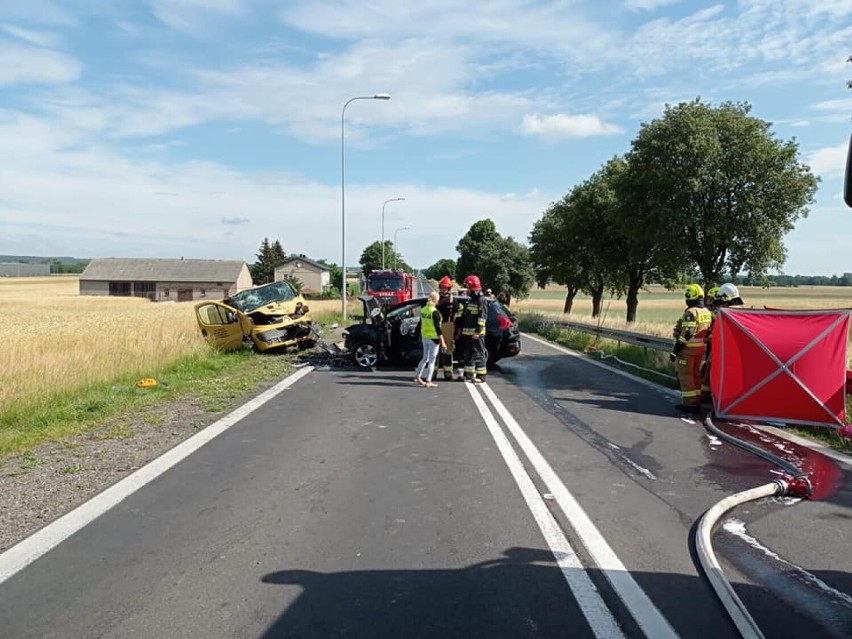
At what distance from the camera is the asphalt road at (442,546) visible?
11.4 feet

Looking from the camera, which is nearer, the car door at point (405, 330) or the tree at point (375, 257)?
the car door at point (405, 330)

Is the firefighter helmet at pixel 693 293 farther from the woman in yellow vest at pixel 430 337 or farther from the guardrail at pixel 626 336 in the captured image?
the woman in yellow vest at pixel 430 337

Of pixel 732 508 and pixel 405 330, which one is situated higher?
pixel 405 330

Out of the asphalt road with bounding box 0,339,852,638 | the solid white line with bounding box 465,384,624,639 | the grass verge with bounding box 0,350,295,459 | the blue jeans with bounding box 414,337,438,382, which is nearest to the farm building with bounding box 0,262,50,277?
the grass verge with bounding box 0,350,295,459

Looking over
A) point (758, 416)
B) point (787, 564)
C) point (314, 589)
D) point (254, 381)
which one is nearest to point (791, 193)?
point (758, 416)

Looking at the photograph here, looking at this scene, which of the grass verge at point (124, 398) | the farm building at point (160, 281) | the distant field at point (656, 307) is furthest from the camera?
the farm building at point (160, 281)

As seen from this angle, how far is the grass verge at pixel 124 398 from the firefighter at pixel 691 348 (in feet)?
21.4

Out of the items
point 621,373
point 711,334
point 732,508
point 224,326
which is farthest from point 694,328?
point 224,326

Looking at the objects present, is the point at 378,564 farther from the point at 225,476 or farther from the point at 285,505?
the point at 225,476

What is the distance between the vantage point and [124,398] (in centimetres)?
1048

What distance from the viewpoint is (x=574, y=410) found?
9.67m

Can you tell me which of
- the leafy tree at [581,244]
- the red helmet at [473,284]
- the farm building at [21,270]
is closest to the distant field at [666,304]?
the leafy tree at [581,244]

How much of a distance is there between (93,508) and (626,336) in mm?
13491

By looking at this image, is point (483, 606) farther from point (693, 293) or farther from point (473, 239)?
point (473, 239)
